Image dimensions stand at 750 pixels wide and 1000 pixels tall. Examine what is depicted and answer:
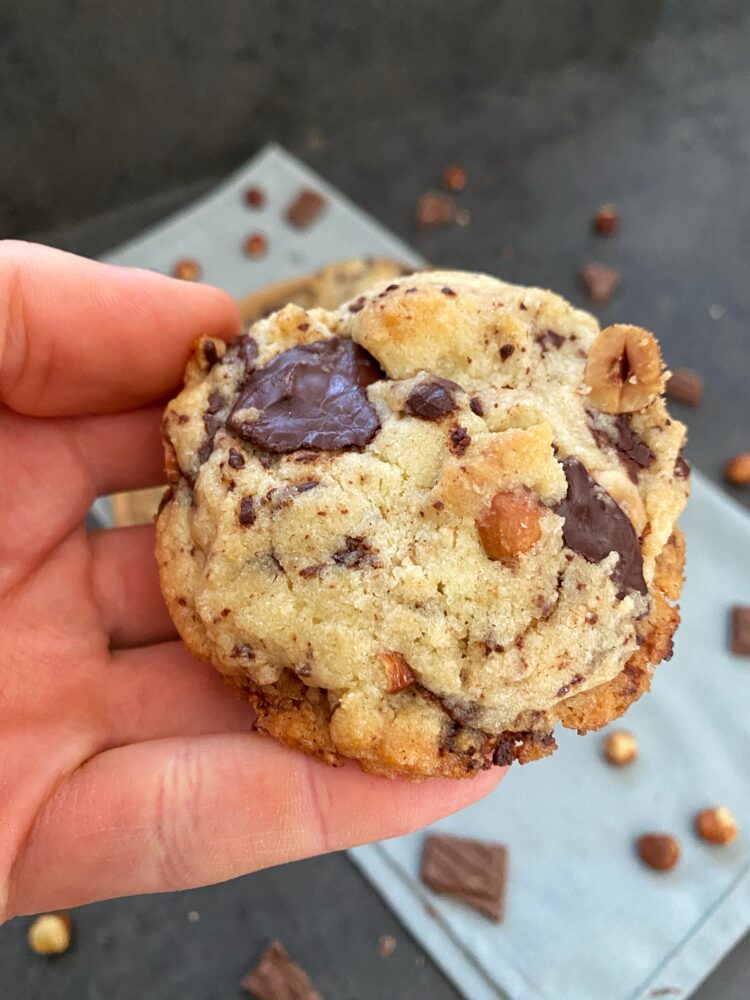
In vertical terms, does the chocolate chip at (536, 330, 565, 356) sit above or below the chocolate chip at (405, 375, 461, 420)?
above

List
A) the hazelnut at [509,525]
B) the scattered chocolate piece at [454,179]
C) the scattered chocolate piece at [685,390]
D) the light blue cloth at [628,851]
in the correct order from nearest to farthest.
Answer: the hazelnut at [509,525] < the light blue cloth at [628,851] < the scattered chocolate piece at [685,390] < the scattered chocolate piece at [454,179]

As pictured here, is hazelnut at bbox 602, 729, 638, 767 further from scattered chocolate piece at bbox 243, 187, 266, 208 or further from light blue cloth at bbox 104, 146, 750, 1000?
scattered chocolate piece at bbox 243, 187, 266, 208

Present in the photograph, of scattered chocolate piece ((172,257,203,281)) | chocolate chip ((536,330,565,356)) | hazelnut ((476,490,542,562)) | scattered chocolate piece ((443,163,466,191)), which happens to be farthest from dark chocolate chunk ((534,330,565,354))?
scattered chocolate piece ((443,163,466,191))

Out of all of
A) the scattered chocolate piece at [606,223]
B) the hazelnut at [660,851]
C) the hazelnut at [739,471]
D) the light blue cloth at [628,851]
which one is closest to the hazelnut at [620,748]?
the light blue cloth at [628,851]

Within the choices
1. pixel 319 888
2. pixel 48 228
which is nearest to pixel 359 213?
pixel 48 228

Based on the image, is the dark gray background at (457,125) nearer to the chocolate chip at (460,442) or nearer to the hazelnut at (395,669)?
the chocolate chip at (460,442)

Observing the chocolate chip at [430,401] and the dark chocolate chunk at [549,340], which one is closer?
the chocolate chip at [430,401]

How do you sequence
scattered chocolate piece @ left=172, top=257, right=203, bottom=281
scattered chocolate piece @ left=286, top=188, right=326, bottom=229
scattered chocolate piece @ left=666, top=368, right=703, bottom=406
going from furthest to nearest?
1. scattered chocolate piece @ left=286, top=188, right=326, bottom=229
2. scattered chocolate piece @ left=172, top=257, right=203, bottom=281
3. scattered chocolate piece @ left=666, top=368, right=703, bottom=406

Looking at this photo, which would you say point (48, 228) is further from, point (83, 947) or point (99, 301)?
point (83, 947)
